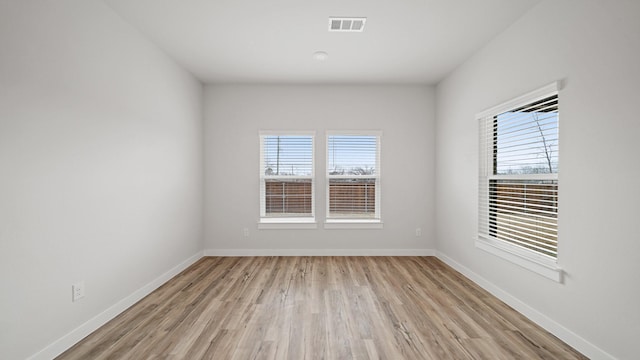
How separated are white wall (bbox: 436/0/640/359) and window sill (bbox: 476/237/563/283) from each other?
0.23ft

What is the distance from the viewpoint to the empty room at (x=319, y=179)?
1.92 metres

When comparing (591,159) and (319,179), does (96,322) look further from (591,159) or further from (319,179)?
(591,159)

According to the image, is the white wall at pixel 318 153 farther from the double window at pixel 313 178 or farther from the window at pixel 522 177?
the window at pixel 522 177

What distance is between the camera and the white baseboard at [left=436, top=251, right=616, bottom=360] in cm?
202

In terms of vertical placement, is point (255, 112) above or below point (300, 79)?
below

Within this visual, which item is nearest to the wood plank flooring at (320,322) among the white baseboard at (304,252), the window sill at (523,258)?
the window sill at (523,258)

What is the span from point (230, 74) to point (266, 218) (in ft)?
7.45

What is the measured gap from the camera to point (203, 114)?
15.3 feet

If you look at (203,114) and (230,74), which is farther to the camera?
(203,114)

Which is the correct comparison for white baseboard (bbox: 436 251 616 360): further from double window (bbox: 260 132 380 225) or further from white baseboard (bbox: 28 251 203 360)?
white baseboard (bbox: 28 251 203 360)

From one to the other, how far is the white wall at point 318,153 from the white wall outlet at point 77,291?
2420 millimetres

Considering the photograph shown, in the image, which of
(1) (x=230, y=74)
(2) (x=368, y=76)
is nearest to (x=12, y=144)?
(1) (x=230, y=74)

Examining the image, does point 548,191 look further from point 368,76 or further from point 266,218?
point 266,218

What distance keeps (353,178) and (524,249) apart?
255cm
